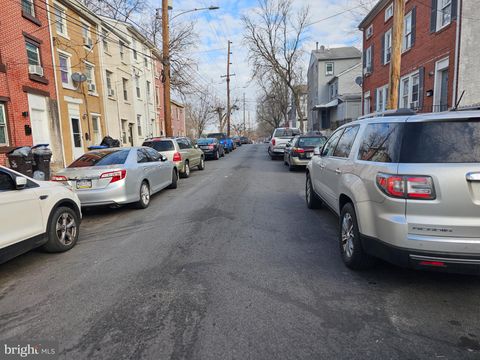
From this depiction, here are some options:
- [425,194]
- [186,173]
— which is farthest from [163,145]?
[425,194]

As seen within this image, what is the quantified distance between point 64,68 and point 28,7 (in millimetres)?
3227

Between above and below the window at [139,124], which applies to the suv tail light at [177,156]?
below

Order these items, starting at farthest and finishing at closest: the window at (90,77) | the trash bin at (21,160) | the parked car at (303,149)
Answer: the window at (90,77) < the parked car at (303,149) < the trash bin at (21,160)

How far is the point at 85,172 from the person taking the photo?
6.63 meters

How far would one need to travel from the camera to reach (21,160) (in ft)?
34.4

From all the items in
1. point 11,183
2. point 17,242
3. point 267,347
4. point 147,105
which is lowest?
point 267,347

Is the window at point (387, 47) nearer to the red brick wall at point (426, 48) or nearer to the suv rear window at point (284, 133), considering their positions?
the red brick wall at point (426, 48)

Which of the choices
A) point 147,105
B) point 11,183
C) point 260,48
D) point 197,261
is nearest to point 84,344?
point 197,261

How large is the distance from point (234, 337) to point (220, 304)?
0.53 metres

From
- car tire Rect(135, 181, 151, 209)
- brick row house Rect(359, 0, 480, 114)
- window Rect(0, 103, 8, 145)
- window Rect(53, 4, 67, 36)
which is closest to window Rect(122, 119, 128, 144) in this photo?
window Rect(53, 4, 67, 36)

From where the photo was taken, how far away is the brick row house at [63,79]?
12727 millimetres

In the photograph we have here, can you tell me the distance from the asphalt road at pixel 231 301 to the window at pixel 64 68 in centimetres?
1429

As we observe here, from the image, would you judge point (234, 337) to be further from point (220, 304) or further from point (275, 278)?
point (275, 278)

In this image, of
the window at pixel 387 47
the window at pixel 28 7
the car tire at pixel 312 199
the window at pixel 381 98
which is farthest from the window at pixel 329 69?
the car tire at pixel 312 199
